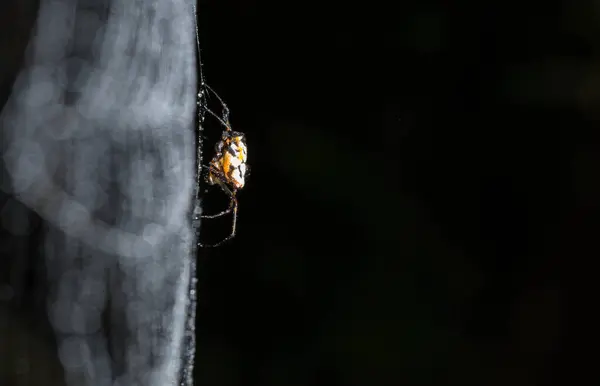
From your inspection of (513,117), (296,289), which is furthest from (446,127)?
(296,289)

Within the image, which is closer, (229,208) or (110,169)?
(110,169)

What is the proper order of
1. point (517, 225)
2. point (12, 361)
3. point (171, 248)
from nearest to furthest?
1. point (12, 361)
2. point (171, 248)
3. point (517, 225)

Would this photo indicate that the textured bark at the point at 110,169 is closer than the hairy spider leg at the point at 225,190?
Yes

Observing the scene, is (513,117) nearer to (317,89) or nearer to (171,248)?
(317,89)

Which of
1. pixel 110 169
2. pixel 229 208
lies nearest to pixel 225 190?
pixel 229 208

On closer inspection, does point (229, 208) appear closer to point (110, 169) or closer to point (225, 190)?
point (225, 190)

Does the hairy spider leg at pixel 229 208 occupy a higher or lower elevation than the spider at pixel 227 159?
lower

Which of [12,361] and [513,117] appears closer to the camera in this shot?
[12,361]

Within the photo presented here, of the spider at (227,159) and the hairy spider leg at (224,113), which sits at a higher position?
the hairy spider leg at (224,113)

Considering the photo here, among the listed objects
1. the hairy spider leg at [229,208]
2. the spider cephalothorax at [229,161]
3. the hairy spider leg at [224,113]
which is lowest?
the hairy spider leg at [229,208]

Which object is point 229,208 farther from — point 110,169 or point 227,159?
point 110,169

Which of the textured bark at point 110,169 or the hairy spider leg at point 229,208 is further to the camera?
the hairy spider leg at point 229,208
